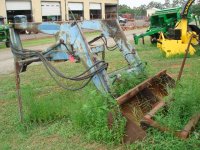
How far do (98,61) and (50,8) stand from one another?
40.3 metres

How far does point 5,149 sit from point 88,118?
1189 millimetres

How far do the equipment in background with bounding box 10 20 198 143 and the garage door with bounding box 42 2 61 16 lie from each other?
38.2 meters

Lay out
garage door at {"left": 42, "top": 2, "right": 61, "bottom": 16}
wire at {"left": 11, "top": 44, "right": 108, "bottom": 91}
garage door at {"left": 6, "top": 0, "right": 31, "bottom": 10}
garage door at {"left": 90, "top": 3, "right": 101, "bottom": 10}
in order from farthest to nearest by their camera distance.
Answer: garage door at {"left": 90, "top": 3, "right": 101, "bottom": 10} < garage door at {"left": 42, "top": 2, "right": 61, "bottom": 16} < garage door at {"left": 6, "top": 0, "right": 31, "bottom": 10} < wire at {"left": 11, "top": 44, "right": 108, "bottom": 91}

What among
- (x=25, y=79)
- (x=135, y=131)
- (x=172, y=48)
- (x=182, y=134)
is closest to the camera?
(x=182, y=134)

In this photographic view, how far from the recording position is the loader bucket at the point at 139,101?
4.45 meters

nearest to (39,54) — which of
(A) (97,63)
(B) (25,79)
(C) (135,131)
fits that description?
(A) (97,63)

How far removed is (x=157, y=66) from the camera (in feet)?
33.6

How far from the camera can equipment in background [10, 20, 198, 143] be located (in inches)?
189

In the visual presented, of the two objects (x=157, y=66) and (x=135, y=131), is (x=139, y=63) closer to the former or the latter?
(x=135, y=131)

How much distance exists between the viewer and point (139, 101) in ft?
16.9

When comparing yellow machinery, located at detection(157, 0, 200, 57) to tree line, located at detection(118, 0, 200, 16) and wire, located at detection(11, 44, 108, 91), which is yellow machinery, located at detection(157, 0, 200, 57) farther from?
wire, located at detection(11, 44, 108, 91)

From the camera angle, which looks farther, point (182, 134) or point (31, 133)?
point (31, 133)

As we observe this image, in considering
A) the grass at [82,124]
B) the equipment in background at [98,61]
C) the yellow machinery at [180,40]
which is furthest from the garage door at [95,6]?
the equipment in background at [98,61]

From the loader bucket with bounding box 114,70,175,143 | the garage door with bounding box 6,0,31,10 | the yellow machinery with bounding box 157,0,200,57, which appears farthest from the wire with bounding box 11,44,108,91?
the garage door with bounding box 6,0,31,10
